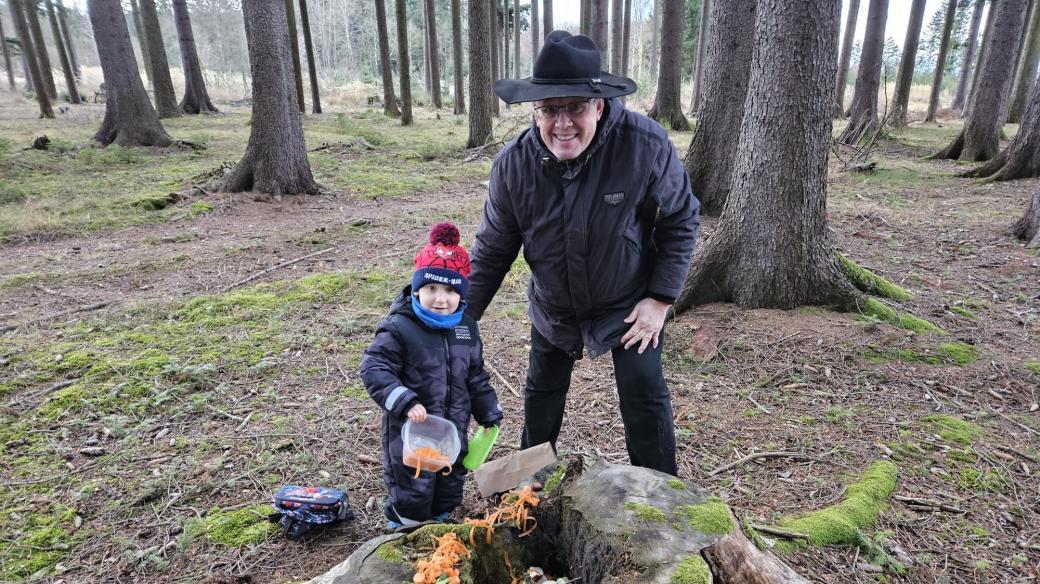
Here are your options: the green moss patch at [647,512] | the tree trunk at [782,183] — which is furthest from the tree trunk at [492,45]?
the green moss patch at [647,512]

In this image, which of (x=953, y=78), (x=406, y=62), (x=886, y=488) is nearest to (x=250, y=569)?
(x=886, y=488)

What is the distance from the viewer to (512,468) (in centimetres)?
247

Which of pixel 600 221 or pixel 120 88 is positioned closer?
pixel 600 221

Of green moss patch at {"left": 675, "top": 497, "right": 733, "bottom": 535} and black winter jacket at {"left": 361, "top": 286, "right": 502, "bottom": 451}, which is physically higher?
black winter jacket at {"left": 361, "top": 286, "right": 502, "bottom": 451}

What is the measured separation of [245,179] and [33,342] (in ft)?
20.1

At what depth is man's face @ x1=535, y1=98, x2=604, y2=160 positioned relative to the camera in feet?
7.68

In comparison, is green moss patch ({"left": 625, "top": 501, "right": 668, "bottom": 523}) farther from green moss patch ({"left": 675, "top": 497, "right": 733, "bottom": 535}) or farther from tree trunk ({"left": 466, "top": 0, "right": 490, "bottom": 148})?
tree trunk ({"left": 466, "top": 0, "right": 490, "bottom": 148})

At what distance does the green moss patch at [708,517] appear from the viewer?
6.27 feet

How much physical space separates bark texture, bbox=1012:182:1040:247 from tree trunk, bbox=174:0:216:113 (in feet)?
79.7

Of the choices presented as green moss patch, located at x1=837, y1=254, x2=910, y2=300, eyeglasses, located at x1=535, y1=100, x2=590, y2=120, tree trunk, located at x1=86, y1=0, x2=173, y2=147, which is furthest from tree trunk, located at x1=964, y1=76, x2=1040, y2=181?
tree trunk, located at x1=86, y1=0, x2=173, y2=147

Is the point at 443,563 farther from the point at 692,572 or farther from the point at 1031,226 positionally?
the point at 1031,226

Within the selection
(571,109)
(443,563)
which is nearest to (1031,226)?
(571,109)

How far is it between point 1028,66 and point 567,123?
73.6 feet

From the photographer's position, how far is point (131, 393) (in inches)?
171
